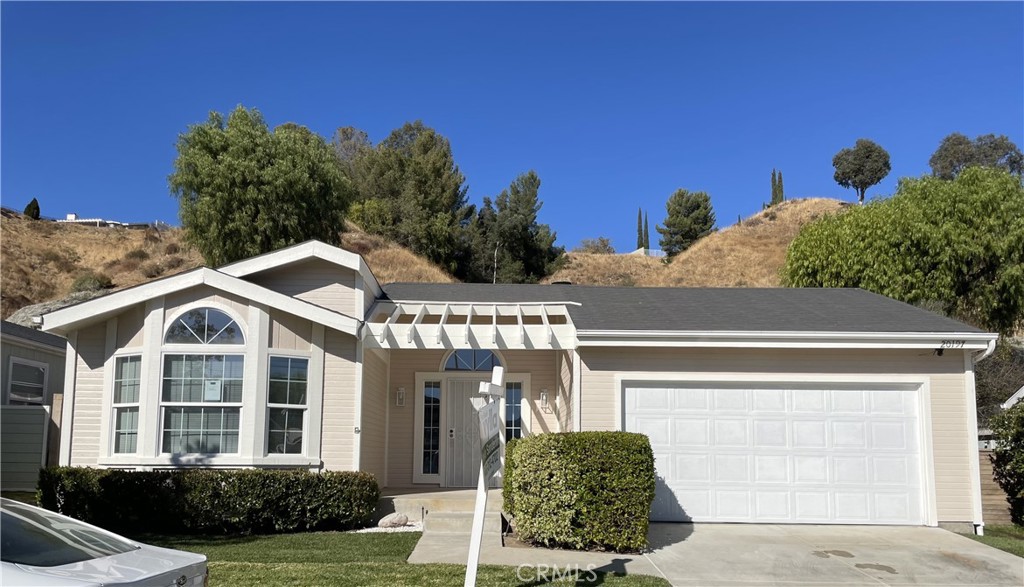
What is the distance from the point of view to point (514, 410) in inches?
634

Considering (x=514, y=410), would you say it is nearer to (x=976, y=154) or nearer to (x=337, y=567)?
(x=337, y=567)

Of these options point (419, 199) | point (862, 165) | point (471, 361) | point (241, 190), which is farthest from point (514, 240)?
point (862, 165)

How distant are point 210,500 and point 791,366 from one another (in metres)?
9.23

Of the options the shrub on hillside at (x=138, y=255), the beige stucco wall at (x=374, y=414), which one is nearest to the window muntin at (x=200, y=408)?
the beige stucco wall at (x=374, y=414)

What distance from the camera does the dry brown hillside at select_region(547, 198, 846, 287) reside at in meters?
55.0

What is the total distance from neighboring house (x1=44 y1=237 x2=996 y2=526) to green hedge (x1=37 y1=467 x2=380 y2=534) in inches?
24.5

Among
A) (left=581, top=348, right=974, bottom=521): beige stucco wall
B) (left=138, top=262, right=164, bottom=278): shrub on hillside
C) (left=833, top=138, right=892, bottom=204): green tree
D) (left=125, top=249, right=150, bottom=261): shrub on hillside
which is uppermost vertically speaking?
(left=833, top=138, right=892, bottom=204): green tree

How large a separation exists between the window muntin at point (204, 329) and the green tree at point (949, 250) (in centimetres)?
2223

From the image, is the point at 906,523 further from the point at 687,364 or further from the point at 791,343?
the point at 687,364

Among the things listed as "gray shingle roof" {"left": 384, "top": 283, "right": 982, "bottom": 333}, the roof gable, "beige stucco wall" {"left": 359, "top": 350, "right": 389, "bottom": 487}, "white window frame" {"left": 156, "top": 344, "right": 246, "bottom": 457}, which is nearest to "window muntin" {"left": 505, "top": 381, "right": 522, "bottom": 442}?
"gray shingle roof" {"left": 384, "top": 283, "right": 982, "bottom": 333}

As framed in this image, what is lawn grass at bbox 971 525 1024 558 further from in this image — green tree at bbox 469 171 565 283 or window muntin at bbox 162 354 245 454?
green tree at bbox 469 171 565 283

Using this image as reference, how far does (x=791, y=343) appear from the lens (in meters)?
12.5

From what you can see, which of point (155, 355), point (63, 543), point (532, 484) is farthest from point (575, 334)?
point (63, 543)

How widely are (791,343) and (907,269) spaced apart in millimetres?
17224
